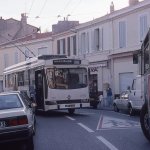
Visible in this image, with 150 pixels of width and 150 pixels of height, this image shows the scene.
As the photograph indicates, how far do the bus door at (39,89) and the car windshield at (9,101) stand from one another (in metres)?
11.4

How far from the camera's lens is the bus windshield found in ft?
79.9

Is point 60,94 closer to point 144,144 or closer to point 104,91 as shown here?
point 144,144

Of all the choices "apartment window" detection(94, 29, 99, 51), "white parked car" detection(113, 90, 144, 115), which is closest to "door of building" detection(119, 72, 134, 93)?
"apartment window" detection(94, 29, 99, 51)

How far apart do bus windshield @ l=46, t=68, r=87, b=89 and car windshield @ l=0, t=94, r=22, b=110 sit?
11.0 m

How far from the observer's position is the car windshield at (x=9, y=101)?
1256 centimetres

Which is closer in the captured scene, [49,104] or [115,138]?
[115,138]

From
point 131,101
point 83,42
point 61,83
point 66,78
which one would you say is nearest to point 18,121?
point 61,83

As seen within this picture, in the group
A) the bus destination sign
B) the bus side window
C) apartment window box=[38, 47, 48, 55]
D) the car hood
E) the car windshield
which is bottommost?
the car hood

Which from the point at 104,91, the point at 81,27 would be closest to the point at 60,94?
the point at 104,91

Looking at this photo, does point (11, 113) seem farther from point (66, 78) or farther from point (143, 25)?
point (143, 25)

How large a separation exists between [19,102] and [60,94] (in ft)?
37.7

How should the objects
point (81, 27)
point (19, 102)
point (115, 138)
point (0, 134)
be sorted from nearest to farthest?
point (0, 134), point (19, 102), point (115, 138), point (81, 27)

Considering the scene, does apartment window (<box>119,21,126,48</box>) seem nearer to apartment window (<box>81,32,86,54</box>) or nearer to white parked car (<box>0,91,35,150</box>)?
apartment window (<box>81,32,86,54</box>)

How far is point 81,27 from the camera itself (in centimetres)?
4572
